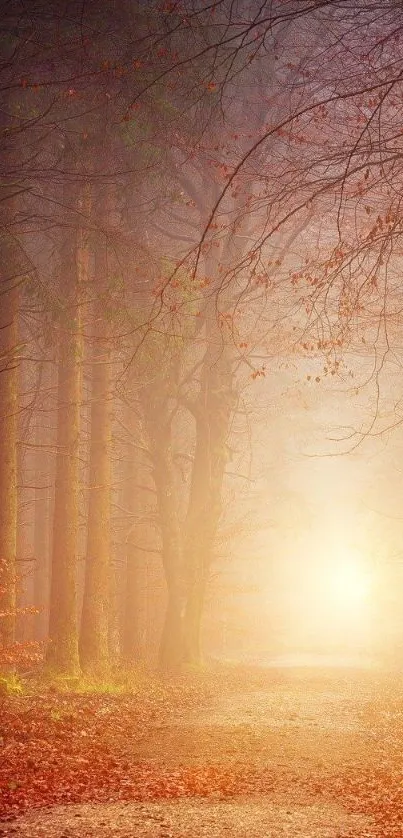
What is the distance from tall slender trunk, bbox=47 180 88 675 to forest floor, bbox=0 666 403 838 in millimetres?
1866

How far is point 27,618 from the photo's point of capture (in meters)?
25.5

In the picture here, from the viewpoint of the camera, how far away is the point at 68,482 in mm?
15836

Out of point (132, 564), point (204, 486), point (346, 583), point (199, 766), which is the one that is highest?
point (204, 486)

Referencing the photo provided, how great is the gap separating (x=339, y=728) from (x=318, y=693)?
17.2 feet

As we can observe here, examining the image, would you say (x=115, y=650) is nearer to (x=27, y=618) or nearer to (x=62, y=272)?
(x=27, y=618)

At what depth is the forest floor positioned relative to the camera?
5.79 m

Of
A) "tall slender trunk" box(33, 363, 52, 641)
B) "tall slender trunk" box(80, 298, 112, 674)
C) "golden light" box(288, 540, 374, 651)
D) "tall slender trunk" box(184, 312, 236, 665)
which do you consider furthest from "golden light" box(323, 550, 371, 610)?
"tall slender trunk" box(80, 298, 112, 674)

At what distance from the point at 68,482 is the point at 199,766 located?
839 cm

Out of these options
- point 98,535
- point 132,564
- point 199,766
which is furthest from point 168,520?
point 199,766

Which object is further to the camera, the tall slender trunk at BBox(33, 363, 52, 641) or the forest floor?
the tall slender trunk at BBox(33, 363, 52, 641)

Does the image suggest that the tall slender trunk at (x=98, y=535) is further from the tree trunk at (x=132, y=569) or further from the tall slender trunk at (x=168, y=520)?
the tree trunk at (x=132, y=569)

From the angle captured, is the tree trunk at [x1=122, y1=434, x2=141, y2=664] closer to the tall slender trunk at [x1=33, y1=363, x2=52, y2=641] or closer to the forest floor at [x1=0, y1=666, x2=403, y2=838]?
the tall slender trunk at [x1=33, y1=363, x2=52, y2=641]

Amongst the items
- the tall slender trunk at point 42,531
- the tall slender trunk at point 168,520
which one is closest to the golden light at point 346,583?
the tall slender trunk at point 42,531

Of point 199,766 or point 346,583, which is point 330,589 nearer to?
point 346,583
